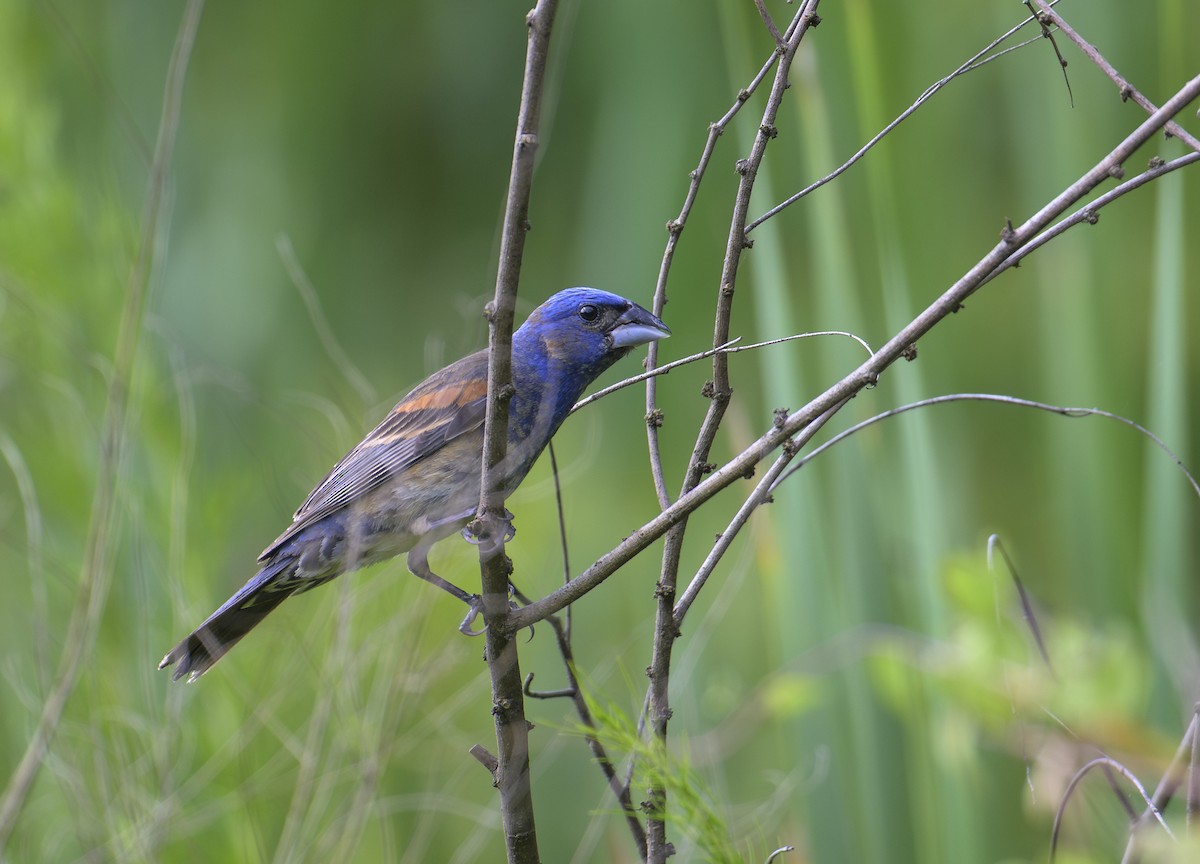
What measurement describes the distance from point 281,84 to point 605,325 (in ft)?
12.4

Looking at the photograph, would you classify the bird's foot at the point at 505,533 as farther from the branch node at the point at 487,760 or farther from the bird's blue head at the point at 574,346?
the bird's blue head at the point at 574,346

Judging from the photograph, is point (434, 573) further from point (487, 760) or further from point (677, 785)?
point (677, 785)

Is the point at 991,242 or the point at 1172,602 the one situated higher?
the point at 991,242

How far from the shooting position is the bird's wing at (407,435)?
106 inches

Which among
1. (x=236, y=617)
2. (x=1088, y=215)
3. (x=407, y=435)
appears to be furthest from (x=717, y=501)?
(x=1088, y=215)

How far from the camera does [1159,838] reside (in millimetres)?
1028

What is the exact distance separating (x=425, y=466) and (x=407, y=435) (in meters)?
0.09

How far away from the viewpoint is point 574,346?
2551 millimetres

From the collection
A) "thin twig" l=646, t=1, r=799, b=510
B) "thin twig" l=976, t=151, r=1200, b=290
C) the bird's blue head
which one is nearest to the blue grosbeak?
the bird's blue head

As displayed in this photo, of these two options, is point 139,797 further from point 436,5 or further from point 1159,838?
point 436,5

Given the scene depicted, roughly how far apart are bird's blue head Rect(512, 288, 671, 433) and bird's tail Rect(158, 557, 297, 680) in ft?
2.01

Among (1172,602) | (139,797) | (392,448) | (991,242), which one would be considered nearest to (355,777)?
(139,797)

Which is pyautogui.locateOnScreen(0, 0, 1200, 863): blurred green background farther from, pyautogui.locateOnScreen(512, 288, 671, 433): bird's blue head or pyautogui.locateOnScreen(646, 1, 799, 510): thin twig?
pyautogui.locateOnScreen(646, 1, 799, 510): thin twig

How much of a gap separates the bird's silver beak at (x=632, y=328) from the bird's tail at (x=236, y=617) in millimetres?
800
